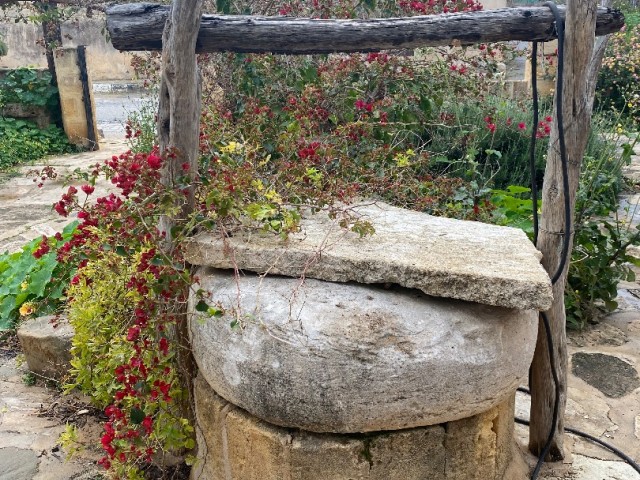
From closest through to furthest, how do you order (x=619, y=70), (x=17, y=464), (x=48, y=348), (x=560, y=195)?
(x=560, y=195), (x=17, y=464), (x=48, y=348), (x=619, y=70)

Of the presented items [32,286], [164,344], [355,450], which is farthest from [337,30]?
[32,286]

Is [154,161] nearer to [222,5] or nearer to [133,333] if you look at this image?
[133,333]

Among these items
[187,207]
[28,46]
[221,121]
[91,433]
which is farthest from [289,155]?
[28,46]

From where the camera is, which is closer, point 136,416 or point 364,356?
point 364,356

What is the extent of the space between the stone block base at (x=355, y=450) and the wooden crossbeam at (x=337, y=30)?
4.31ft

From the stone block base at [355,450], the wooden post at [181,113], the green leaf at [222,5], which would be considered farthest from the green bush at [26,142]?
the stone block base at [355,450]

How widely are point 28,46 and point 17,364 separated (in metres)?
18.4

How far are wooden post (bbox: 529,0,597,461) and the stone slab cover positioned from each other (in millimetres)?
170

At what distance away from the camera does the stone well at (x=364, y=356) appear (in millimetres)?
2055

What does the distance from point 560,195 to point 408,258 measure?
31.2 inches

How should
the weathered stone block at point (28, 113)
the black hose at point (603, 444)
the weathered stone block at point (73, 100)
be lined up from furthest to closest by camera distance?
1. the weathered stone block at point (28, 113)
2. the weathered stone block at point (73, 100)
3. the black hose at point (603, 444)

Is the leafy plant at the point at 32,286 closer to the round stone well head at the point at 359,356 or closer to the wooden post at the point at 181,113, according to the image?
the wooden post at the point at 181,113

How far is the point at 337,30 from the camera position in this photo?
244cm

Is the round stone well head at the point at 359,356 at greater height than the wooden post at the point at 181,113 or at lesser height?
lesser
